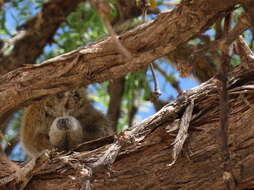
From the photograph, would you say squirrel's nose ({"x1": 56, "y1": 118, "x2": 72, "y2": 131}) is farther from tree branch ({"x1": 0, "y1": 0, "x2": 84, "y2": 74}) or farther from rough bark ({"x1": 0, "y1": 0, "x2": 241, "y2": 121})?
tree branch ({"x1": 0, "y1": 0, "x2": 84, "y2": 74})

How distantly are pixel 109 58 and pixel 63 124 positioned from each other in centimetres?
121

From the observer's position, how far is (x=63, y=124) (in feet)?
12.9

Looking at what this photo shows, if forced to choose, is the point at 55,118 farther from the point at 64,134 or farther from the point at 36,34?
the point at 36,34

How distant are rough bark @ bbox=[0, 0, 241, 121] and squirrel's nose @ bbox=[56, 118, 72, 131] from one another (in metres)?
0.81

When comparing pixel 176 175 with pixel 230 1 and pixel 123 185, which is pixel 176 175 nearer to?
pixel 123 185

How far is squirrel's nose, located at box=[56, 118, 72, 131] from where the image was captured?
154 inches

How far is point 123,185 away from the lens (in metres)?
3.19

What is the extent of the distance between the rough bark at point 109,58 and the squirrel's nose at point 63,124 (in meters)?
0.81

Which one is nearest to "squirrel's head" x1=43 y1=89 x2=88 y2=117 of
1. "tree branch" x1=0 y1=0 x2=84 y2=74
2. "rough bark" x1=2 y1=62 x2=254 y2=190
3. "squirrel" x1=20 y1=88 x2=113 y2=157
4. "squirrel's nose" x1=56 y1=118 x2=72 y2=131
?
"squirrel" x1=20 y1=88 x2=113 y2=157

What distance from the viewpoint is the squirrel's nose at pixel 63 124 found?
391cm

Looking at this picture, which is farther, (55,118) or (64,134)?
(55,118)

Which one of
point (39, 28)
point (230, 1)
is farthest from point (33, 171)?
point (39, 28)

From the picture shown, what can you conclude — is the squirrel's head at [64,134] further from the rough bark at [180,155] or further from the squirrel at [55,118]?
the rough bark at [180,155]

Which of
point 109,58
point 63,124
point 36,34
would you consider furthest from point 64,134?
point 36,34
